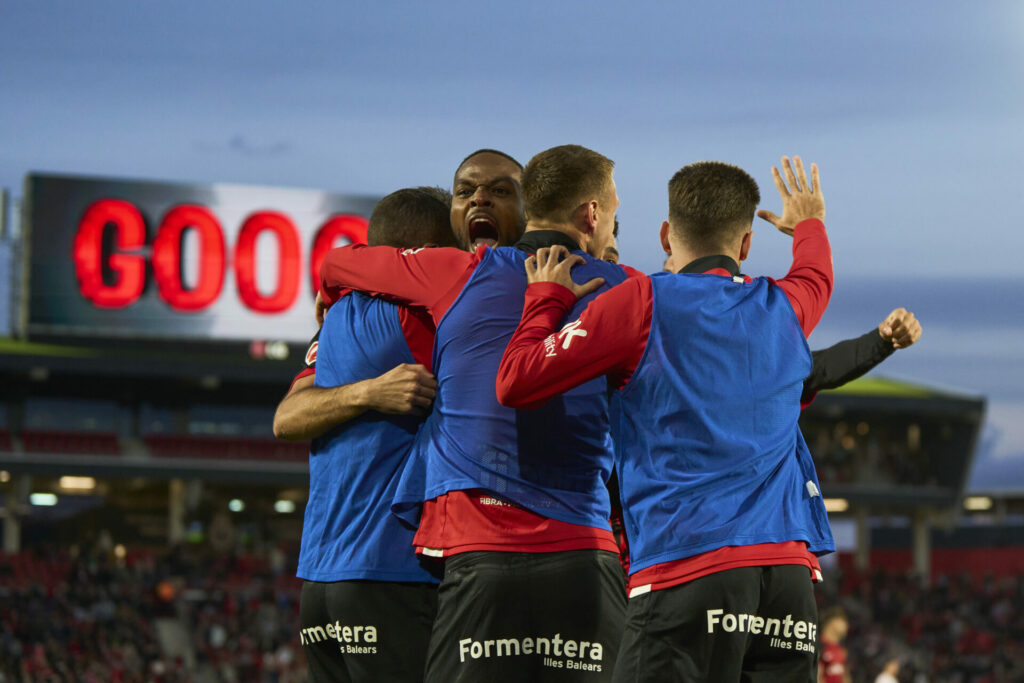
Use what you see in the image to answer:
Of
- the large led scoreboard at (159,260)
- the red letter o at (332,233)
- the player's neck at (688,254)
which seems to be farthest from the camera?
the red letter o at (332,233)

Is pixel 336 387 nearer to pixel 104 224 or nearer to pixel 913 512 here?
pixel 104 224

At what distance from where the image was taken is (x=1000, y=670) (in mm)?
35125

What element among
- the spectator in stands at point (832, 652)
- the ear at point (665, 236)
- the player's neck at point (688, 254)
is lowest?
the spectator in stands at point (832, 652)

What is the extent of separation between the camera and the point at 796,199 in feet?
15.3

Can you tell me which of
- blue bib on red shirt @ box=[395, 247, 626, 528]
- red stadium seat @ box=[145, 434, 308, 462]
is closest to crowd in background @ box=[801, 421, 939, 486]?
red stadium seat @ box=[145, 434, 308, 462]

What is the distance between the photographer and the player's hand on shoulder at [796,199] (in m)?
4.63

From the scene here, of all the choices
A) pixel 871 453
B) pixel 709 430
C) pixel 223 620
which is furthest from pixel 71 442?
pixel 709 430

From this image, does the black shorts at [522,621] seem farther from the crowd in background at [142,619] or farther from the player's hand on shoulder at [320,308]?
the crowd in background at [142,619]

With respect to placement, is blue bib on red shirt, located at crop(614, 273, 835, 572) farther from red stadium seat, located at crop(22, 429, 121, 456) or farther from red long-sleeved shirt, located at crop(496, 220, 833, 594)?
red stadium seat, located at crop(22, 429, 121, 456)

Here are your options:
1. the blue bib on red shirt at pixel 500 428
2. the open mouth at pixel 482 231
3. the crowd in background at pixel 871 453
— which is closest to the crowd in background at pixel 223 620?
the crowd in background at pixel 871 453

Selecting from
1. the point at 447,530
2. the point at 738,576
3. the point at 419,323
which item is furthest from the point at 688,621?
the point at 419,323

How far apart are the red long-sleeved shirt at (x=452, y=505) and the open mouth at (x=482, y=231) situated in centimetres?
34

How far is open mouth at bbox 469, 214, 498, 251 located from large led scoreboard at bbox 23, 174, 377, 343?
120 feet

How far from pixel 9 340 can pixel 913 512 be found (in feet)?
111
